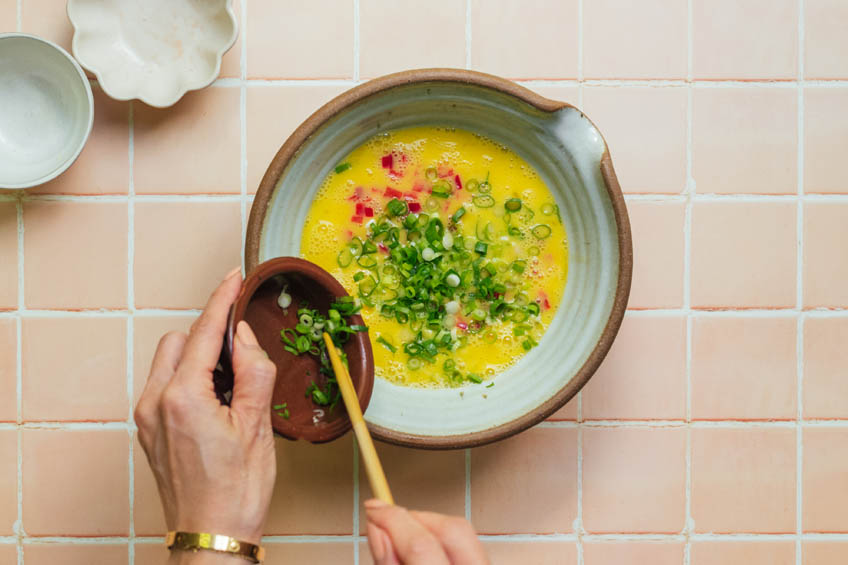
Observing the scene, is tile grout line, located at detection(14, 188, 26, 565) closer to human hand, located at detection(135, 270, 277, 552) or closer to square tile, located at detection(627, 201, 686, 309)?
human hand, located at detection(135, 270, 277, 552)

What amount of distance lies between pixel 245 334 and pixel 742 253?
752 mm

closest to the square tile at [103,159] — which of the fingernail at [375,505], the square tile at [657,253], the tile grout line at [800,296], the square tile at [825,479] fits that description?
the fingernail at [375,505]

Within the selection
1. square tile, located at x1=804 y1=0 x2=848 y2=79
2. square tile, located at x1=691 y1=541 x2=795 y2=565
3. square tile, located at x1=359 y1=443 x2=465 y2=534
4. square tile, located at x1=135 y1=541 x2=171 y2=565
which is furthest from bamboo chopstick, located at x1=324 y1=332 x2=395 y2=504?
square tile, located at x1=804 y1=0 x2=848 y2=79

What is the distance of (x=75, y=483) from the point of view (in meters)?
1.10

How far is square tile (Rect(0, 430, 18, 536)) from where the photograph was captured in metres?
1.10

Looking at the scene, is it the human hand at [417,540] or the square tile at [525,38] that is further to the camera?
the square tile at [525,38]

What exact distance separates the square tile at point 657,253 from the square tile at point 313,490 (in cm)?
50

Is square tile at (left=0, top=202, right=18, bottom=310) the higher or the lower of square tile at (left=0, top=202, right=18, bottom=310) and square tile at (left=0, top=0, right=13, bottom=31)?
the lower

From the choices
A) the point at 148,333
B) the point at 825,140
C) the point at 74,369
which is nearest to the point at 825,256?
the point at 825,140

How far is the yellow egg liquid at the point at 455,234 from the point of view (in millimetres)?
1010

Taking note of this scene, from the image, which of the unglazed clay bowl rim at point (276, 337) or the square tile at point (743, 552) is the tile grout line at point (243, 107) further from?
the square tile at point (743, 552)

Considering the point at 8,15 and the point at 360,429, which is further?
the point at 8,15

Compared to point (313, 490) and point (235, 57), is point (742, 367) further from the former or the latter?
point (235, 57)

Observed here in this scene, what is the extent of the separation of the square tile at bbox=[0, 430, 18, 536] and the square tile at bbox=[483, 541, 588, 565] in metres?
0.73
